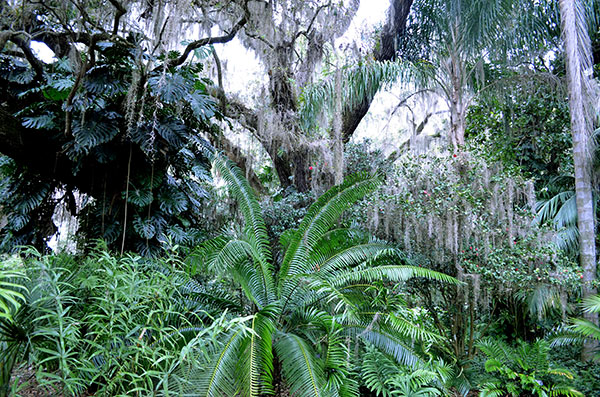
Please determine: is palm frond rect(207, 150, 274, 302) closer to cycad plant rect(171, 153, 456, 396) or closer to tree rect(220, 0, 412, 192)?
cycad plant rect(171, 153, 456, 396)

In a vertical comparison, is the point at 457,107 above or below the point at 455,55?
below

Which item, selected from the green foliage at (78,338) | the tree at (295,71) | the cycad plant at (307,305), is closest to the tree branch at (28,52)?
the cycad plant at (307,305)

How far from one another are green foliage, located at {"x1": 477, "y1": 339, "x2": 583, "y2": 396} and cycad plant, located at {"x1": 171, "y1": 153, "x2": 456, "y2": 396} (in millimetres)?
1106

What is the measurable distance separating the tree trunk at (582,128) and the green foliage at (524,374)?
1.03 m

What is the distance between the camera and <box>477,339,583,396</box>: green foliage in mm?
4277

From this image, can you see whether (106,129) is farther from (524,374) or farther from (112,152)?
(524,374)

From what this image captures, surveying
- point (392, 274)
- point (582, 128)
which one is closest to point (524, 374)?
point (392, 274)

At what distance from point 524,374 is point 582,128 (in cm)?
311

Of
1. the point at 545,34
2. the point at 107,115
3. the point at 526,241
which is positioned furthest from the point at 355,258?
the point at 545,34

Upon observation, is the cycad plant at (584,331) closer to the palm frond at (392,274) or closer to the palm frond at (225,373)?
the palm frond at (392,274)

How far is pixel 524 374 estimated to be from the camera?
447 cm

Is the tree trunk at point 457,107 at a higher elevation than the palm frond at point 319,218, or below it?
higher

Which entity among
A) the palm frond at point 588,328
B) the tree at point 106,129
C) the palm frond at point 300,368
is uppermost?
the tree at point 106,129

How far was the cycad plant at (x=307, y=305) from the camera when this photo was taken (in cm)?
321
